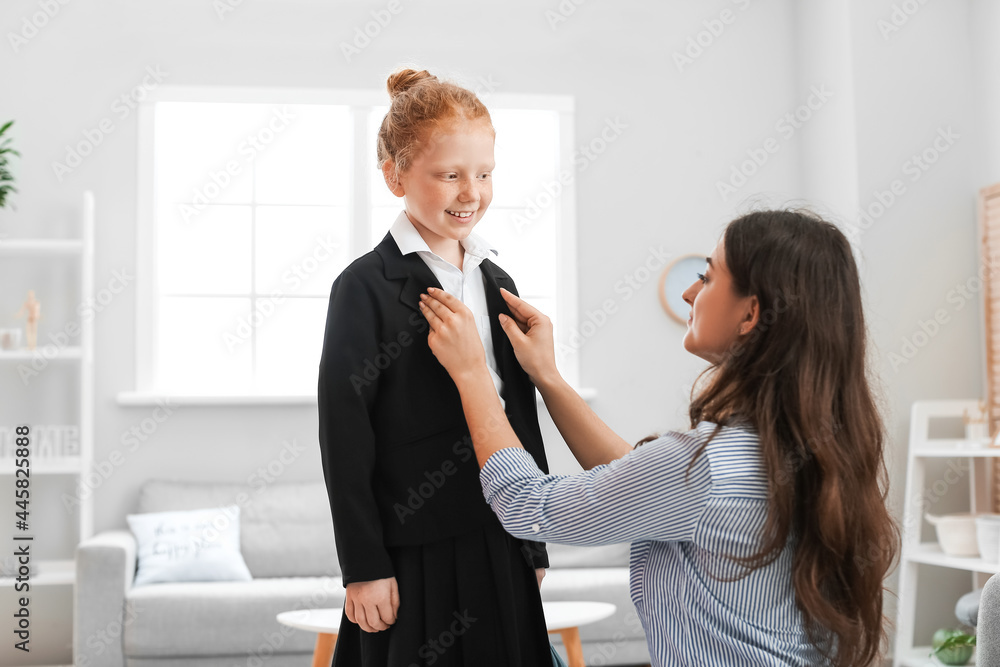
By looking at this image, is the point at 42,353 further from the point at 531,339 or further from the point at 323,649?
the point at 531,339

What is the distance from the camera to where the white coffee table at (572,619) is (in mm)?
2747

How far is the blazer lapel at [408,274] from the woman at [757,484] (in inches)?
3.8

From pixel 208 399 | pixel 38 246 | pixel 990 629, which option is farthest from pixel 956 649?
pixel 38 246

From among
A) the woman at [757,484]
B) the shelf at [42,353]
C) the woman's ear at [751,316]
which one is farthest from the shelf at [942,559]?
the shelf at [42,353]

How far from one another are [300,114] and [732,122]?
2124 mm

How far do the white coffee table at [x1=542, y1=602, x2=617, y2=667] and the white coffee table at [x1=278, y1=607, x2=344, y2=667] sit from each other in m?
0.64

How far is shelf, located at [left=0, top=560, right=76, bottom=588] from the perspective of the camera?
349cm

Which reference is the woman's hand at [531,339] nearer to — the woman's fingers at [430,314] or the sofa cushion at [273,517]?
the woman's fingers at [430,314]

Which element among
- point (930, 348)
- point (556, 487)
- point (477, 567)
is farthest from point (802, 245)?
point (930, 348)

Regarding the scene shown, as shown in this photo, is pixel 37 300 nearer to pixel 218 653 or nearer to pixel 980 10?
pixel 218 653

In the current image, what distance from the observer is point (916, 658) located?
3.50 m

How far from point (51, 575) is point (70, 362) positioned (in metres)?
0.91

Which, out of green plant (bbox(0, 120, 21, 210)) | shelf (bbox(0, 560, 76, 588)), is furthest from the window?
shelf (bbox(0, 560, 76, 588))

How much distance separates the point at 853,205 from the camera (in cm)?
390
